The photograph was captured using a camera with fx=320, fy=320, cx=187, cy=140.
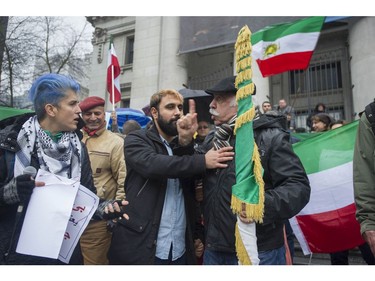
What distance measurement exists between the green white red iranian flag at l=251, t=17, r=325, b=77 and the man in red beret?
511 cm

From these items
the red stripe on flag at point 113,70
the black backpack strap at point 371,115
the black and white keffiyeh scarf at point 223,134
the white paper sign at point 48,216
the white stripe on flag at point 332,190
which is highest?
the red stripe on flag at point 113,70

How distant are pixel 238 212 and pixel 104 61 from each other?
19552 mm

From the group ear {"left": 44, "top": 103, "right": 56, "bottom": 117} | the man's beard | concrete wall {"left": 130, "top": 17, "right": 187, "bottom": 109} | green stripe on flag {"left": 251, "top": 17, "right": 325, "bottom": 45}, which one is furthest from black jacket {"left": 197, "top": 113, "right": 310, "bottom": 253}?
concrete wall {"left": 130, "top": 17, "right": 187, "bottom": 109}

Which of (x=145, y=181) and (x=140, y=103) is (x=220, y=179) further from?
(x=140, y=103)

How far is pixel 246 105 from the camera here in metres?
2.05

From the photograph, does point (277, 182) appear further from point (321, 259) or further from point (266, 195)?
point (321, 259)

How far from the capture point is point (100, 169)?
361 centimetres

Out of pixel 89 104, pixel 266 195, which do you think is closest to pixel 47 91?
pixel 89 104

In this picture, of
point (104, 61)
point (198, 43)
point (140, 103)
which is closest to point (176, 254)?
point (198, 43)

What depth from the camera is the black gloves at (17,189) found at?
197 centimetres

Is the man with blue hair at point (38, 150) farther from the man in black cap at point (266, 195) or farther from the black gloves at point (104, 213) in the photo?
the man in black cap at point (266, 195)

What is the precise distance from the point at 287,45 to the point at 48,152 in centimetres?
677

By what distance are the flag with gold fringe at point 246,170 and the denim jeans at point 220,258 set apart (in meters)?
0.25

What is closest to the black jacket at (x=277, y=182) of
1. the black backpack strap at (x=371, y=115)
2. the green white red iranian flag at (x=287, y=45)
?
the black backpack strap at (x=371, y=115)
